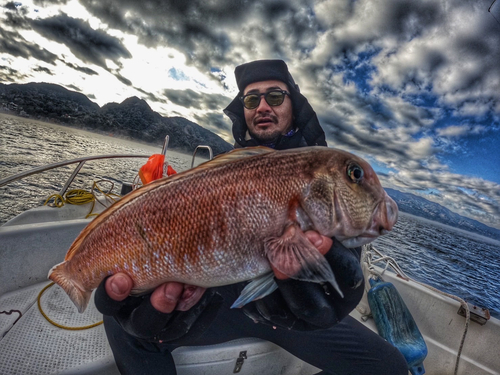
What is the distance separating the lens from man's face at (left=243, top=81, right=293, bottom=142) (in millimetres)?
3408

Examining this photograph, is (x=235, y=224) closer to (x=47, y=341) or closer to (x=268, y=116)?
(x=268, y=116)

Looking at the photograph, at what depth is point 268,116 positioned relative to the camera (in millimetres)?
3393

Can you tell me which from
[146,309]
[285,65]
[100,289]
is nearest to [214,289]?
[146,309]

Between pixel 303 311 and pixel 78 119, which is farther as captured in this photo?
pixel 78 119

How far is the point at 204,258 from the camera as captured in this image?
4.86ft

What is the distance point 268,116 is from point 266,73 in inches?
28.1

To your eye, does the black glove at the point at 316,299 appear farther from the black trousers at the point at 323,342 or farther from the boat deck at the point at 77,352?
the boat deck at the point at 77,352

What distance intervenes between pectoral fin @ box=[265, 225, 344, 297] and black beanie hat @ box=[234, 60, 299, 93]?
2834 millimetres

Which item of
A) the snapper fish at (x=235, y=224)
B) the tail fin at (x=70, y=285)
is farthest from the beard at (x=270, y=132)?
the tail fin at (x=70, y=285)

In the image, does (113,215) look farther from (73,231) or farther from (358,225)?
(73,231)

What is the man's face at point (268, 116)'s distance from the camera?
3.41 metres

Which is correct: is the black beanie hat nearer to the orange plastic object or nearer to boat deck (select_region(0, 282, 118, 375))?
the orange plastic object

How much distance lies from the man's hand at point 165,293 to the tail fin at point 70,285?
0.66 ft

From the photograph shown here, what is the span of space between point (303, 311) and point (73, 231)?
3.45m
